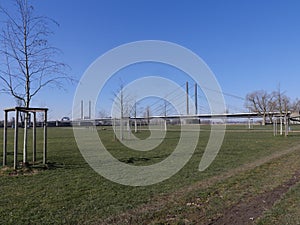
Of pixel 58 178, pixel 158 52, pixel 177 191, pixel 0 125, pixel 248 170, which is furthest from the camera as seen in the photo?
pixel 0 125

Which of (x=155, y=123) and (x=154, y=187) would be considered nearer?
(x=154, y=187)

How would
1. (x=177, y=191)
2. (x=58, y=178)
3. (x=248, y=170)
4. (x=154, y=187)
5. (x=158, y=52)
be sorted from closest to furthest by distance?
(x=177, y=191)
(x=154, y=187)
(x=58, y=178)
(x=248, y=170)
(x=158, y=52)

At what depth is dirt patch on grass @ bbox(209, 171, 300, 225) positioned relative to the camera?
422cm

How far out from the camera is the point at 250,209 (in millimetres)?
4762

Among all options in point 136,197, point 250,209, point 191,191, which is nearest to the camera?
point 250,209

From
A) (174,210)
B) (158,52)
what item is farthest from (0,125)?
(174,210)

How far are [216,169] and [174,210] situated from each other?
4514mm

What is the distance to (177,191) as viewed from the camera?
603 cm

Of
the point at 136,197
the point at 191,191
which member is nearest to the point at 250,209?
the point at 191,191

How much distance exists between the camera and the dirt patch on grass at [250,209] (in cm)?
422

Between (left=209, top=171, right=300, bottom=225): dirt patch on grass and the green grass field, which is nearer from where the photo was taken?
(left=209, top=171, right=300, bottom=225): dirt patch on grass

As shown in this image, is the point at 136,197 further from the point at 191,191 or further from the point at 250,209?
the point at 250,209

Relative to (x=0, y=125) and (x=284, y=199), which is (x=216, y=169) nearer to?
(x=284, y=199)

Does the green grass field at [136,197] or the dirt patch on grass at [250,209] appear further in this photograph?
the green grass field at [136,197]
